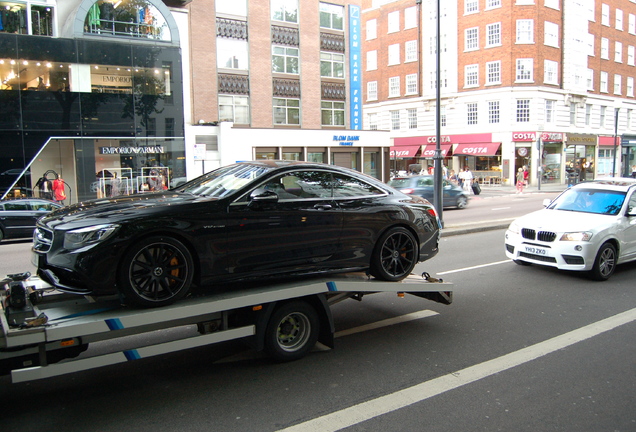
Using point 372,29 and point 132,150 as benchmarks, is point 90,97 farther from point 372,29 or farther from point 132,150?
point 372,29

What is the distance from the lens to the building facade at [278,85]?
97.1ft

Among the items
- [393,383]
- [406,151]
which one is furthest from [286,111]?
[393,383]

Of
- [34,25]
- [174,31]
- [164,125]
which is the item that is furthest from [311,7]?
[34,25]

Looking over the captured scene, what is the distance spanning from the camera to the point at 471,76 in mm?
44750

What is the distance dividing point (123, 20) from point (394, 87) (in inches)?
1225

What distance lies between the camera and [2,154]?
22.9 metres

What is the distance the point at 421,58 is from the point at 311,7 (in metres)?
18.2

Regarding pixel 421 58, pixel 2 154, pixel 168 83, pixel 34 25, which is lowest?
pixel 2 154

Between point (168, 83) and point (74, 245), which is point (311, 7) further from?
point (74, 245)

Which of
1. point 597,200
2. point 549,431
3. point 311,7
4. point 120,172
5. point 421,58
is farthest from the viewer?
point 421,58

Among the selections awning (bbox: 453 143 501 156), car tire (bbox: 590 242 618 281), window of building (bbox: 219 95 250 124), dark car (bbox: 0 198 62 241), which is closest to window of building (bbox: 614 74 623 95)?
awning (bbox: 453 143 501 156)

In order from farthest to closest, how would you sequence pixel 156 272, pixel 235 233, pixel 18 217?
pixel 18 217, pixel 235 233, pixel 156 272

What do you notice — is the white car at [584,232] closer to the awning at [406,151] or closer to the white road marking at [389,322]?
the white road marking at [389,322]

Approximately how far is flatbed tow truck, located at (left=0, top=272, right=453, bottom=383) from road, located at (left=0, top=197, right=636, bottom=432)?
1.49 feet
